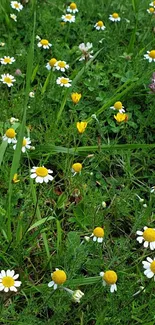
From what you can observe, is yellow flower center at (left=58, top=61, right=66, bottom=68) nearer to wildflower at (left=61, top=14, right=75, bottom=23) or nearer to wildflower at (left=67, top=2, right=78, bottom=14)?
wildflower at (left=61, top=14, right=75, bottom=23)

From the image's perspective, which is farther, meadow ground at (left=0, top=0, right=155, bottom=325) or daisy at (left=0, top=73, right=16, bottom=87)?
daisy at (left=0, top=73, right=16, bottom=87)

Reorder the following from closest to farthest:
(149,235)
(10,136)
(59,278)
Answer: (59,278)
(149,235)
(10,136)

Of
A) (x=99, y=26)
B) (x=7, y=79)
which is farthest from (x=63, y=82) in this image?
(x=99, y=26)

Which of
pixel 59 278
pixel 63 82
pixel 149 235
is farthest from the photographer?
pixel 63 82

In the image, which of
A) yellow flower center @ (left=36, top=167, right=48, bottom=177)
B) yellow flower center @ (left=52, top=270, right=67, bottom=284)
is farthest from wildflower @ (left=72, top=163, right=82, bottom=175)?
yellow flower center @ (left=52, top=270, right=67, bottom=284)

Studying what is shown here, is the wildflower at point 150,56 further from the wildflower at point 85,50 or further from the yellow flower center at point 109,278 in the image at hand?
the yellow flower center at point 109,278

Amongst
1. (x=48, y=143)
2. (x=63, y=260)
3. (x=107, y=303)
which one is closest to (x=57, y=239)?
(x=63, y=260)

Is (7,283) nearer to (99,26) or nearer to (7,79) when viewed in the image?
(7,79)

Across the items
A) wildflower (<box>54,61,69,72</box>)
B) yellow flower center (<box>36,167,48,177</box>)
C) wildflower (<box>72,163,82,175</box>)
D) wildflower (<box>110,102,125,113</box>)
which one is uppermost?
wildflower (<box>54,61,69,72</box>)
